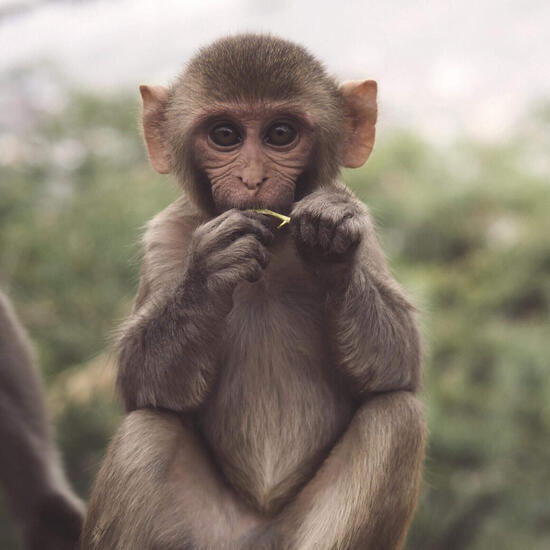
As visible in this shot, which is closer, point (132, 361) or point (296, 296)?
point (132, 361)

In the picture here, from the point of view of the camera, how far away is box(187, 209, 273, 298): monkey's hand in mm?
3543

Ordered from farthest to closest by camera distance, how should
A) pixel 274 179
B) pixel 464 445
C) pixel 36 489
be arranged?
pixel 464 445 < pixel 36 489 < pixel 274 179

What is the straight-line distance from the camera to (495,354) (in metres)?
9.79

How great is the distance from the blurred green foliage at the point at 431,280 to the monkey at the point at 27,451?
1.23 metres

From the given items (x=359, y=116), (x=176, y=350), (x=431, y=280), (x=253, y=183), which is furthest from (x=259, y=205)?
(x=431, y=280)

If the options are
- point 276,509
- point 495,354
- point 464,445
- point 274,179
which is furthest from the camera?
point 495,354

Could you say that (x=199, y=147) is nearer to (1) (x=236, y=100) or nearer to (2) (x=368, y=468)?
(1) (x=236, y=100)

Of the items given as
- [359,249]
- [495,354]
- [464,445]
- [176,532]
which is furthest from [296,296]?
[495,354]

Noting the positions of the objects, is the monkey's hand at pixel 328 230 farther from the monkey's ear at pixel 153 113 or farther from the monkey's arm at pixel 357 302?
the monkey's ear at pixel 153 113

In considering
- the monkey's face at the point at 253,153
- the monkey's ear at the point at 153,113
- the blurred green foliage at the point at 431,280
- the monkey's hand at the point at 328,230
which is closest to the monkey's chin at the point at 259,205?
the monkey's face at the point at 253,153

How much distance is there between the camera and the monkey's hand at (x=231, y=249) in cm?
354

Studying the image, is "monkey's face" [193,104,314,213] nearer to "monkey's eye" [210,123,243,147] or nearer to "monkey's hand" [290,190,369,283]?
"monkey's eye" [210,123,243,147]

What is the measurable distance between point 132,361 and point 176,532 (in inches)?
27.9

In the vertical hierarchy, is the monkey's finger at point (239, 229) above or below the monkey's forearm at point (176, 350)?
above
